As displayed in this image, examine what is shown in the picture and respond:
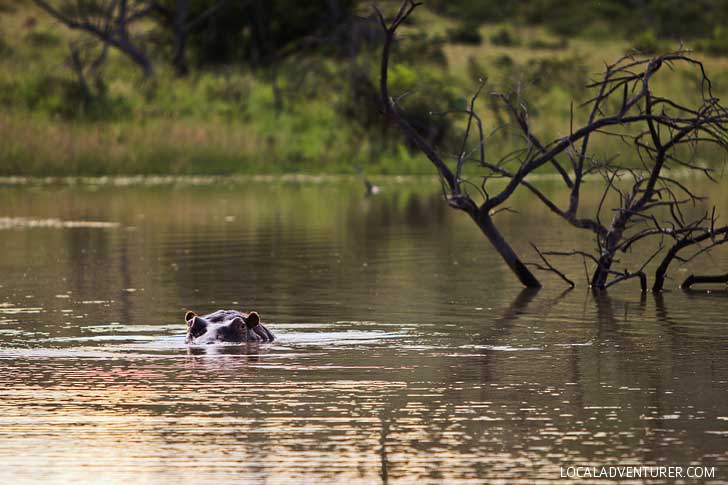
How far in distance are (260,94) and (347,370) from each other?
44.3 metres

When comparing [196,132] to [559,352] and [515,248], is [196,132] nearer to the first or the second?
[515,248]

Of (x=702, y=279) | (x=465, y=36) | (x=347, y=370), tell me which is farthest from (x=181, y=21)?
(x=347, y=370)

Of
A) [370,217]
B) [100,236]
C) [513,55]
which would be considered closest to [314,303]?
[100,236]

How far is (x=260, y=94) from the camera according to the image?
5809 cm

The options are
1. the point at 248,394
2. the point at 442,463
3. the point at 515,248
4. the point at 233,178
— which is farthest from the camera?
the point at 233,178

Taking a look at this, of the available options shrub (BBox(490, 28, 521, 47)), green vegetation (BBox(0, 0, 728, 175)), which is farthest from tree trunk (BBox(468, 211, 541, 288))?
shrub (BBox(490, 28, 521, 47))

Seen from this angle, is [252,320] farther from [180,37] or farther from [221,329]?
Answer: [180,37]

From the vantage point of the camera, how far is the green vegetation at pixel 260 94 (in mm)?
50938

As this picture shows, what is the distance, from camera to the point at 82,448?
1104 cm

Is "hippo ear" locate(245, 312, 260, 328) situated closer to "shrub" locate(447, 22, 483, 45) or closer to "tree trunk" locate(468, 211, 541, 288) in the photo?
"tree trunk" locate(468, 211, 541, 288)

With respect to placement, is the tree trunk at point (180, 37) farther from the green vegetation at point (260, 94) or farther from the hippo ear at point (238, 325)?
the hippo ear at point (238, 325)

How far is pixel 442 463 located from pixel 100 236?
21.3 m

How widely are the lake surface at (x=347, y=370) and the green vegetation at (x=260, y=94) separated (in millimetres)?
18411

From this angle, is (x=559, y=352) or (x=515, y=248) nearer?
(x=559, y=352)
